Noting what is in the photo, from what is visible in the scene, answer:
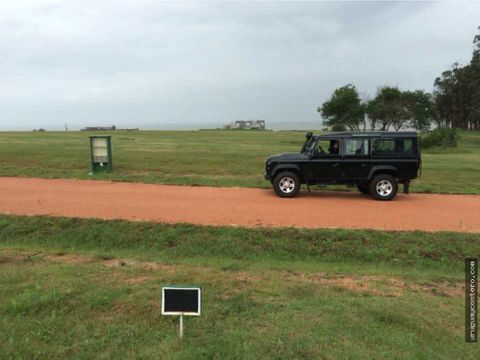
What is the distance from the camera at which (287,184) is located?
39.2 feet

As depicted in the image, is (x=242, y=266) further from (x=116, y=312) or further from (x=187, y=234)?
(x=116, y=312)

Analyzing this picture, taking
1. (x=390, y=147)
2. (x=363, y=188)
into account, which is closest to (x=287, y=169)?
(x=363, y=188)

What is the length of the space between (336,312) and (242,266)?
9.24ft

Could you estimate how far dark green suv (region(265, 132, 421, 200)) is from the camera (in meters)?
11.7

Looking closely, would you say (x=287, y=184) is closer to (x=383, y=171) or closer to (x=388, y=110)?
(x=383, y=171)

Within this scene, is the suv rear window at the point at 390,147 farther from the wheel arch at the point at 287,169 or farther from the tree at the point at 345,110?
the tree at the point at 345,110

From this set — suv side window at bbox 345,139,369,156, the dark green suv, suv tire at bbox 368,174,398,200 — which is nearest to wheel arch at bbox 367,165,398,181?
the dark green suv

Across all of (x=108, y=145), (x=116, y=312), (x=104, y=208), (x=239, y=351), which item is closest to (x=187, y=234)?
(x=104, y=208)

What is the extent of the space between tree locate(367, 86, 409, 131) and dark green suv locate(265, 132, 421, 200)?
1718 inches

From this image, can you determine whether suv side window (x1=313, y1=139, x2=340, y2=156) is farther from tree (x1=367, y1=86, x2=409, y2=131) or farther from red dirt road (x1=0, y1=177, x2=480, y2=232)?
tree (x1=367, y1=86, x2=409, y2=131)

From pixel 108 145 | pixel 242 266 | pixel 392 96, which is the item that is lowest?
pixel 242 266

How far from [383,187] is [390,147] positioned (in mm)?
1127

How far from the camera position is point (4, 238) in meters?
9.12

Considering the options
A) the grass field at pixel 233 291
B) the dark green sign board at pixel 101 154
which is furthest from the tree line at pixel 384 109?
the grass field at pixel 233 291
